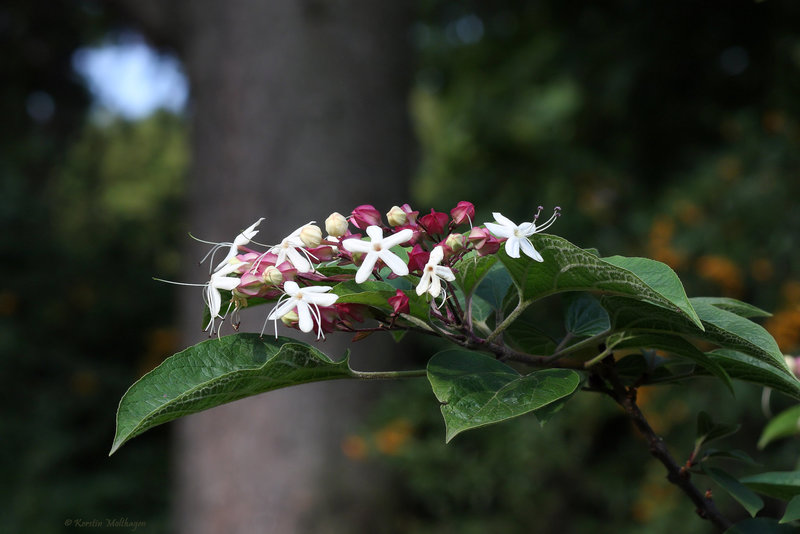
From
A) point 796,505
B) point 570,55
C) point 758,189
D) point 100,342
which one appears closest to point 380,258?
point 796,505

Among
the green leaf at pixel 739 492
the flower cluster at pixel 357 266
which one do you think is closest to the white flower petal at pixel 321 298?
the flower cluster at pixel 357 266

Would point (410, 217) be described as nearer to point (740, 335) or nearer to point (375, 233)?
point (375, 233)

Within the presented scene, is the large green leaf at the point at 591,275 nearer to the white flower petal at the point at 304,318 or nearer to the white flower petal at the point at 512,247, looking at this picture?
the white flower petal at the point at 512,247

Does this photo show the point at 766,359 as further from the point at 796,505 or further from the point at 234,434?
the point at 234,434

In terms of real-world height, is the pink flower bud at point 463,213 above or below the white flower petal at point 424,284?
above

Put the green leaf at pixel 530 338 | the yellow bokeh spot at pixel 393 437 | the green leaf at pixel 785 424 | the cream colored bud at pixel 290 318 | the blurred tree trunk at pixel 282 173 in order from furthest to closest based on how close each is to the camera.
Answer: the blurred tree trunk at pixel 282 173, the yellow bokeh spot at pixel 393 437, the green leaf at pixel 785 424, the green leaf at pixel 530 338, the cream colored bud at pixel 290 318

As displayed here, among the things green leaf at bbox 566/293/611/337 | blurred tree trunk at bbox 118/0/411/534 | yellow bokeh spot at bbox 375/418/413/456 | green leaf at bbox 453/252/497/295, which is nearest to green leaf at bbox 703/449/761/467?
green leaf at bbox 566/293/611/337

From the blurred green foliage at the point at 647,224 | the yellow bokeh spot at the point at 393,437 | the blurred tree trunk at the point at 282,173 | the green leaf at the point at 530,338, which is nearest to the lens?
the green leaf at the point at 530,338
